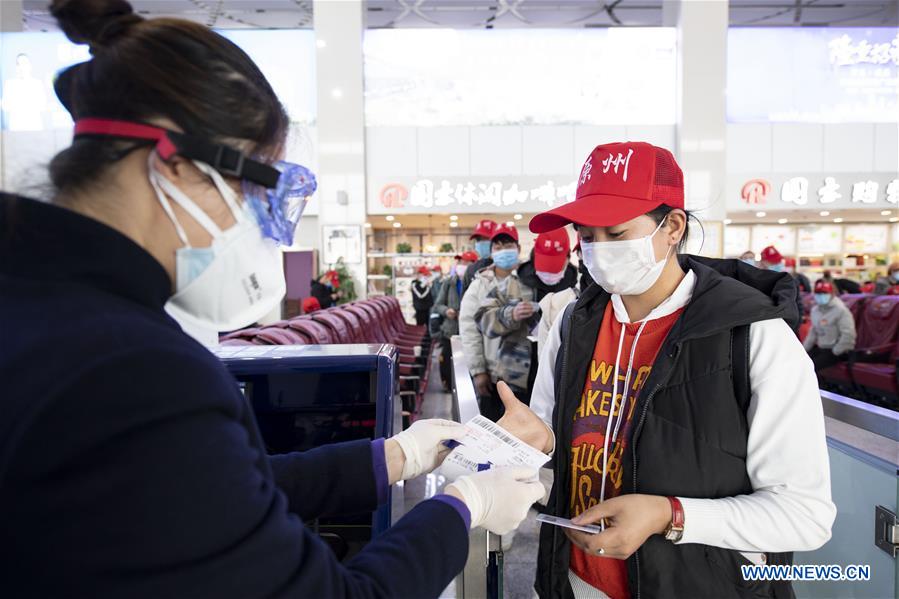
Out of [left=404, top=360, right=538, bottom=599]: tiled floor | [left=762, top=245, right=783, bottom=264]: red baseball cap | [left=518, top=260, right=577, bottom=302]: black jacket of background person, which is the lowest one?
[left=404, top=360, right=538, bottom=599]: tiled floor

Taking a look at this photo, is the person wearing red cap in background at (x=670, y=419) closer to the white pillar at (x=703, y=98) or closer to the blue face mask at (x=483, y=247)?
the blue face mask at (x=483, y=247)

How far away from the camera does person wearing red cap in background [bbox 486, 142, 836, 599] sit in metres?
1.12

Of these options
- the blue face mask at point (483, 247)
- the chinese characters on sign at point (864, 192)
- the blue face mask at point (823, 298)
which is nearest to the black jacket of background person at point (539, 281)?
the blue face mask at point (483, 247)

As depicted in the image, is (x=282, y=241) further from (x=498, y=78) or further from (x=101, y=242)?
→ (x=498, y=78)

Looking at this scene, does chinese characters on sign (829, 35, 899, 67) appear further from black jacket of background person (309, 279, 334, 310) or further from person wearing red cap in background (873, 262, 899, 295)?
black jacket of background person (309, 279, 334, 310)

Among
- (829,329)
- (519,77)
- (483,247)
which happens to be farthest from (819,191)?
(483,247)

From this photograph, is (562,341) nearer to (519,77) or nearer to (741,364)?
(741,364)

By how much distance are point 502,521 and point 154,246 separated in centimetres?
73

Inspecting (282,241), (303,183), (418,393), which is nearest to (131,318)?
(282,241)

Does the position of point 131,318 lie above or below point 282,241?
below

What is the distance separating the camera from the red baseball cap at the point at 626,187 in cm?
135

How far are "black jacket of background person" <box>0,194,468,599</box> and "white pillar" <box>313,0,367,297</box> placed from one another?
11.0m

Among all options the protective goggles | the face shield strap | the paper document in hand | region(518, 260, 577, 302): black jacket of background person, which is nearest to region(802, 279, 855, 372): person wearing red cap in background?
region(518, 260, 577, 302): black jacket of background person

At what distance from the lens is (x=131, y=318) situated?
61 centimetres
